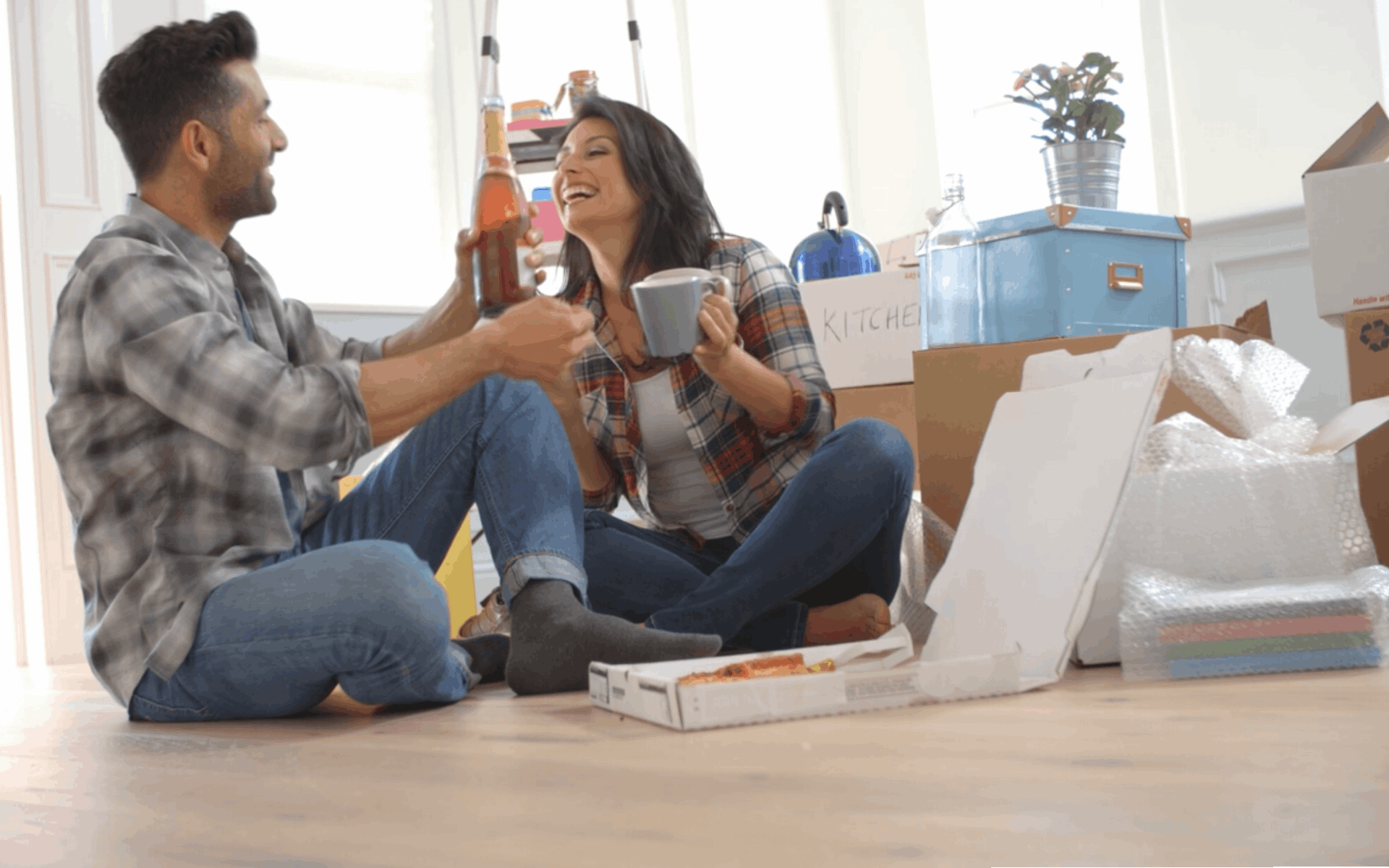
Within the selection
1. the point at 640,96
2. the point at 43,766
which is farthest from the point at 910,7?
the point at 43,766

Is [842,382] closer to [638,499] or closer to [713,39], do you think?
[638,499]

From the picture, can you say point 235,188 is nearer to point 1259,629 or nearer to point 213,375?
point 213,375

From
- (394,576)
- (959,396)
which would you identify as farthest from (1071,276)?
(394,576)

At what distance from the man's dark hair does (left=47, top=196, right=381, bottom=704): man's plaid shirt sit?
6cm

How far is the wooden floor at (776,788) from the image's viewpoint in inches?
21.8

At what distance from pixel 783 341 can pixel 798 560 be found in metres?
0.29

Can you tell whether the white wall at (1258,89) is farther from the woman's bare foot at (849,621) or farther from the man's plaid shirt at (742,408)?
the woman's bare foot at (849,621)

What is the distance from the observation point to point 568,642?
3.83 ft

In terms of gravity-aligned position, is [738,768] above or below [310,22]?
below

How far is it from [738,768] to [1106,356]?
2.14ft

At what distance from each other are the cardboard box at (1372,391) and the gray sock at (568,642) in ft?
2.80

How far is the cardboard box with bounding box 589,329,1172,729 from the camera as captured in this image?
0.98 m

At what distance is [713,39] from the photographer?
3.96 m

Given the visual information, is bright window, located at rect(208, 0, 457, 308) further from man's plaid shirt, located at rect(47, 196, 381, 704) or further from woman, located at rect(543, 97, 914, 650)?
man's plaid shirt, located at rect(47, 196, 381, 704)
